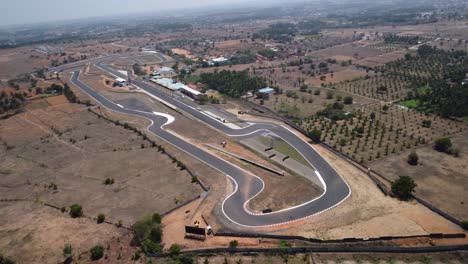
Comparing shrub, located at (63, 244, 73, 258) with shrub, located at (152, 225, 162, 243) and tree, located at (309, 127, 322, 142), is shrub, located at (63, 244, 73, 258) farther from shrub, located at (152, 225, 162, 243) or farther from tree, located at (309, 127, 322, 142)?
tree, located at (309, 127, 322, 142)

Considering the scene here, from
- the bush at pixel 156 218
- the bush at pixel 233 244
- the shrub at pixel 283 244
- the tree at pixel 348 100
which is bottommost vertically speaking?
the shrub at pixel 283 244

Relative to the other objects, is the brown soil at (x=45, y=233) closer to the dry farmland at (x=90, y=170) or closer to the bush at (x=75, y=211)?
the bush at (x=75, y=211)

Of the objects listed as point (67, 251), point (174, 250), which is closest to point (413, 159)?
point (174, 250)

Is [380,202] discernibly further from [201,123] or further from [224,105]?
[224,105]

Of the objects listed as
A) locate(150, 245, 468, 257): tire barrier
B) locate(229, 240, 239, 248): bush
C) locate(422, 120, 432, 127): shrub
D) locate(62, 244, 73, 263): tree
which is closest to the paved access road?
locate(229, 240, 239, 248): bush

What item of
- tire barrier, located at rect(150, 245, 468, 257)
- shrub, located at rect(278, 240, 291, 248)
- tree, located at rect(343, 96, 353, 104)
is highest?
tree, located at rect(343, 96, 353, 104)

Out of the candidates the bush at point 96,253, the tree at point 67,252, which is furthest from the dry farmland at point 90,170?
the tree at point 67,252
